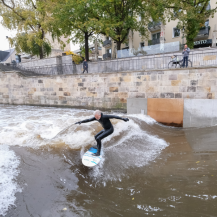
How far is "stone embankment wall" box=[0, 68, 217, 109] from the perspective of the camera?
9.09m

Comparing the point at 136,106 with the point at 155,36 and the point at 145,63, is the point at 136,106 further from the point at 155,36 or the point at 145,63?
the point at 155,36

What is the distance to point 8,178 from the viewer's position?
4504 millimetres

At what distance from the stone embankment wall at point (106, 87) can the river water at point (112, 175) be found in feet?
8.83

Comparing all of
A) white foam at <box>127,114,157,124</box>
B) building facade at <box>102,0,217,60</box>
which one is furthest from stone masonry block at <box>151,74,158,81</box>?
building facade at <box>102,0,217,60</box>

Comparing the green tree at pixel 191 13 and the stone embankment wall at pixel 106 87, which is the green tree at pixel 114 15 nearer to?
the green tree at pixel 191 13

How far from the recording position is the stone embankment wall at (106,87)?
909 centimetres

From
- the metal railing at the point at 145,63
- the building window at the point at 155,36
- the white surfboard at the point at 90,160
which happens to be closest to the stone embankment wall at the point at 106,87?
the metal railing at the point at 145,63

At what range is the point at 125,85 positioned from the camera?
35.8 feet

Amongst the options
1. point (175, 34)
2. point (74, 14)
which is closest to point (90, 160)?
point (74, 14)

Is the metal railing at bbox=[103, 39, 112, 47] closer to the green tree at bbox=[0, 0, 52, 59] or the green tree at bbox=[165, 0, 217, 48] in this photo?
the green tree at bbox=[0, 0, 52, 59]

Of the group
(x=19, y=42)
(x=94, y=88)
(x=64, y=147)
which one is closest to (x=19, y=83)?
(x=94, y=88)

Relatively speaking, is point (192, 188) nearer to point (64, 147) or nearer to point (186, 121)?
point (64, 147)

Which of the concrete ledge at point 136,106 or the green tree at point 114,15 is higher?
the green tree at point 114,15

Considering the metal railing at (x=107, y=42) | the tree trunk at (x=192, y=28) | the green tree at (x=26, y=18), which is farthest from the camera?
the metal railing at (x=107, y=42)
